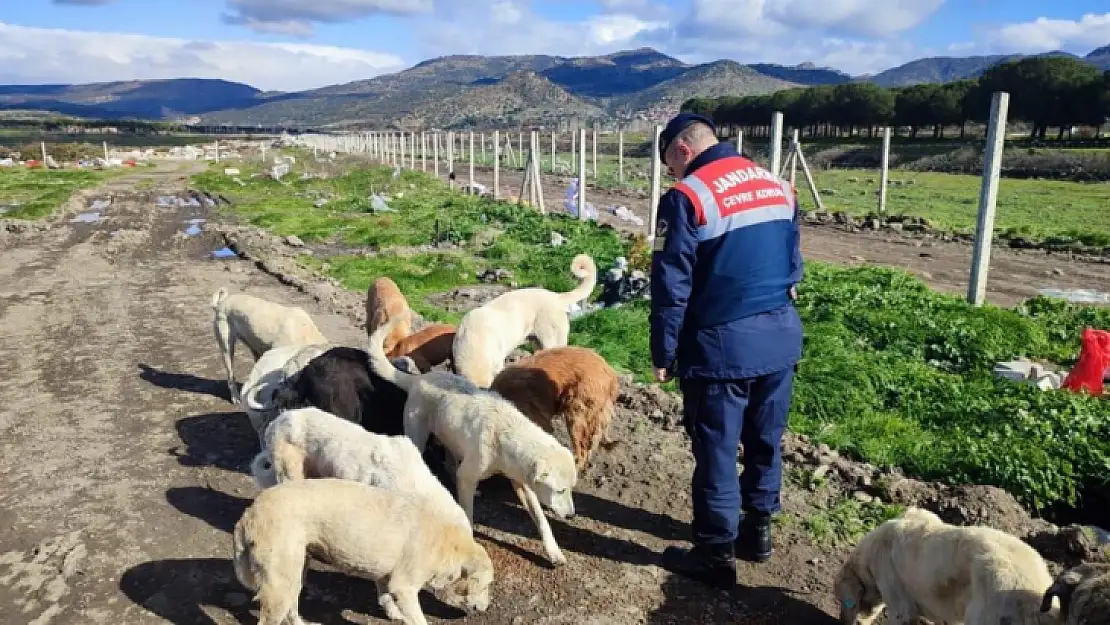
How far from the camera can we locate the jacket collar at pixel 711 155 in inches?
173

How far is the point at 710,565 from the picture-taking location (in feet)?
15.3

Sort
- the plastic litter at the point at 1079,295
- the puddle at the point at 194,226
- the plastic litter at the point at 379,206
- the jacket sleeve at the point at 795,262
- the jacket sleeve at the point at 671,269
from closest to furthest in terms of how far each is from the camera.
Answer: the jacket sleeve at the point at 671,269
the jacket sleeve at the point at 795,262
the plastic litter at the point at 1079,295
the puddle at the point at 194,226
the plastic litter at the point at 379,206

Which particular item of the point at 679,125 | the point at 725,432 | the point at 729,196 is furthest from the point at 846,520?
the point at 679,125

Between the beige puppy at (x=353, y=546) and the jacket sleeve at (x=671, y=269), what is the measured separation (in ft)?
5.35

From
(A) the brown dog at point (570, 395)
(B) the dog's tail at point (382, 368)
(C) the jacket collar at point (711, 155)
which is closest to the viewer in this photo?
(C) the jacket collar at point (711, 155)

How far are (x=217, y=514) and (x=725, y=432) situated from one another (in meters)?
3.80

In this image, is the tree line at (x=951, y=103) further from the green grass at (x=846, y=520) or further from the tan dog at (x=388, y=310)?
the green grass at (x=846, y=520)

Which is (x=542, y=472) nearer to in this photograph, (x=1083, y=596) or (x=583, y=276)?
(x=1083, y=596)

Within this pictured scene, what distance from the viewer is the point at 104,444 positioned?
6840mm

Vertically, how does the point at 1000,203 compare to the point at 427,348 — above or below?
above

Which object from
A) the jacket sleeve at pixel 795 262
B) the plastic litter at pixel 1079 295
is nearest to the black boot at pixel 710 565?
the jacket sleeve at pixel 795 262

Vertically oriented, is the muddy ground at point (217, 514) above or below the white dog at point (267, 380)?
Answer: below

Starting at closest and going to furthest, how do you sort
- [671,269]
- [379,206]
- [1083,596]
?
1. [1083,596]
2. [671,269]
3. [379,206]

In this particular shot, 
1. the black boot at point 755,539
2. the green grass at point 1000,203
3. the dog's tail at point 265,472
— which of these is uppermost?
the green grass at point 1000,203
